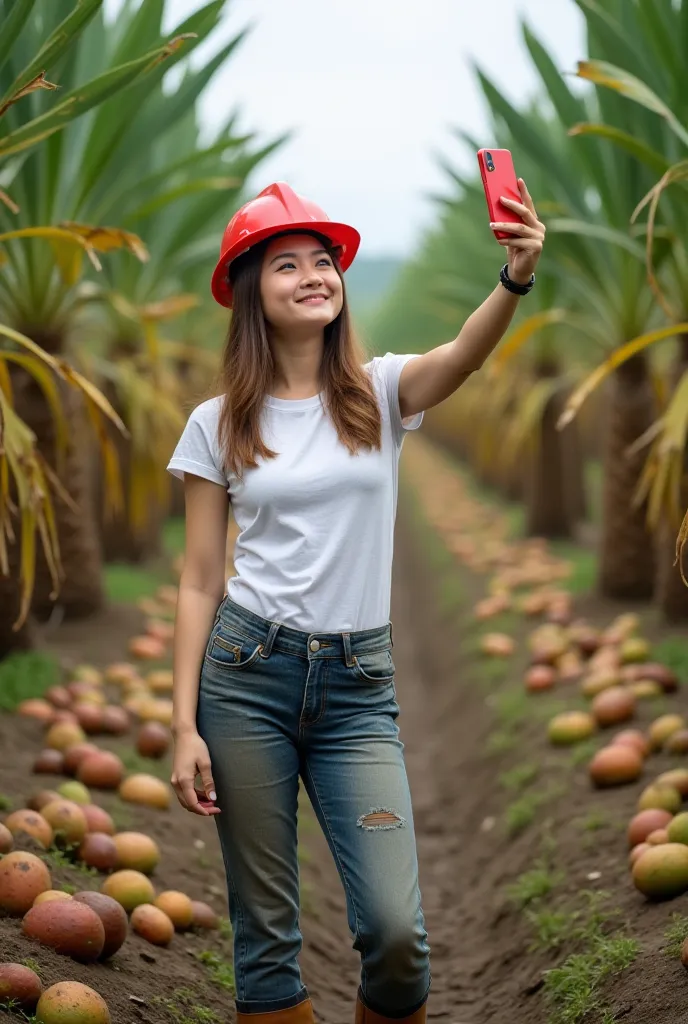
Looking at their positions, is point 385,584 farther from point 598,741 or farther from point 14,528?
point 14,528

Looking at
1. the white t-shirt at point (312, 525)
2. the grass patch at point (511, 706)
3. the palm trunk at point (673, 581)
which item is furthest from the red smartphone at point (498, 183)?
the grass patch at point (511, 706)

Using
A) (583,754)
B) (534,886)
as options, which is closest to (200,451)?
(534,886)

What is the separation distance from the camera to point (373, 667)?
7.43 feet

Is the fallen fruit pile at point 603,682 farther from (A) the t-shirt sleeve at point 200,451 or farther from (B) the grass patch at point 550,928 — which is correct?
(A) the t-shirt sleeve at point 200,451

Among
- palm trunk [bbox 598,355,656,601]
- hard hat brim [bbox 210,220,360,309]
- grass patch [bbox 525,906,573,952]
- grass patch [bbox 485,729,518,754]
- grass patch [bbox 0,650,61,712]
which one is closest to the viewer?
hard hat brim [bbox 210,220,360,309]

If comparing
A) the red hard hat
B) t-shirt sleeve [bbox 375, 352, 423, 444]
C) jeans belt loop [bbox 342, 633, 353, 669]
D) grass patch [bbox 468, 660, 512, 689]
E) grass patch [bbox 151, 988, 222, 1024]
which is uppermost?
the red hard hat

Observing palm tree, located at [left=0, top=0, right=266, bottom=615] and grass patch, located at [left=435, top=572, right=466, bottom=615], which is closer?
palm tree, located at [left=0, top=0, right=266, bottom=615]

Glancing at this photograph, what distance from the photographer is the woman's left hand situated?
7.00 feet

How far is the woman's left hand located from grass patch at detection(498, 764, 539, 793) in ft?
9.13

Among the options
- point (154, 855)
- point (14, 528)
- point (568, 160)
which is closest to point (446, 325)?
point (568, 160)

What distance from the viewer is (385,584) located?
2.33 metres

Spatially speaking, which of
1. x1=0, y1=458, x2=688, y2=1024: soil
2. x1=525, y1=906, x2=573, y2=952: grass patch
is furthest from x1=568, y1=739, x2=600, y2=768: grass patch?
x1=525, y1=906, x2=573, y2=952: grass patch

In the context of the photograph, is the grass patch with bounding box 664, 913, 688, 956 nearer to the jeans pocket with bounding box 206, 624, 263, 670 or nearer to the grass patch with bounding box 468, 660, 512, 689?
the jeans pocket with bounding box 206, 624, 263, 670

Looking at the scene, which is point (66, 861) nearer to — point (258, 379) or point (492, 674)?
point (258, 379)
